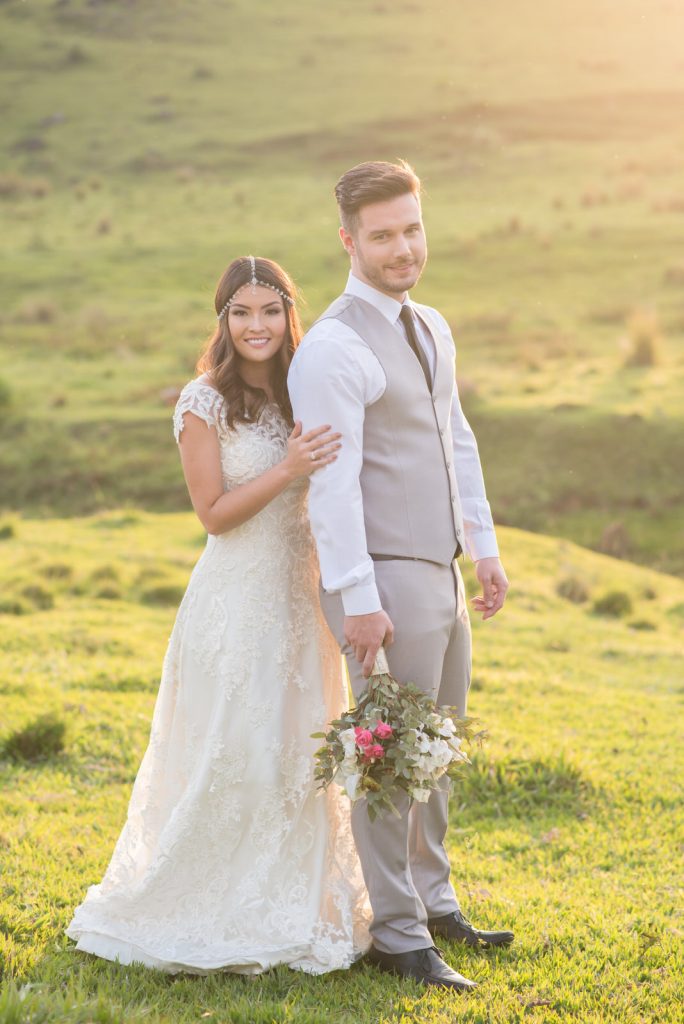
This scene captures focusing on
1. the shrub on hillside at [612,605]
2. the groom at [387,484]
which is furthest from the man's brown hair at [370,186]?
the shrub on hillside at [612,605]

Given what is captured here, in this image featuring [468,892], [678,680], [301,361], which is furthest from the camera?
[678,680]

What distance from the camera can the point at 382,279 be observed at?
410 centimetres

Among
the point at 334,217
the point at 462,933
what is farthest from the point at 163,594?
the point at 334,217

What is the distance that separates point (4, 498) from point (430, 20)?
43242mm

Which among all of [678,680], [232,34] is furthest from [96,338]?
[232,34]

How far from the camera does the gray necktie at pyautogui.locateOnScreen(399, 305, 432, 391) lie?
4250 mm

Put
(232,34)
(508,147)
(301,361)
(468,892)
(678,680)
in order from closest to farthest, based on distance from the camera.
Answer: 1. (301,361)
2. (468,892)
3. (678,680)
4. (508,147)
5. (232,34)

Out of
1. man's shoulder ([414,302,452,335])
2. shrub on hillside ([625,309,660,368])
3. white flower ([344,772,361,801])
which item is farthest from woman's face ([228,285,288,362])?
shrub on hillside ([625,309,660,368])

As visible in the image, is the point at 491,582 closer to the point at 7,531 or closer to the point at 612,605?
the point at 612,605

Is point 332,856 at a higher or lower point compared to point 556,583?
higher

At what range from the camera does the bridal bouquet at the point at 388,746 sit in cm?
386

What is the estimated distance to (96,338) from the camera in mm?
22672

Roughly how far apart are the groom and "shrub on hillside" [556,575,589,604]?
767 cm

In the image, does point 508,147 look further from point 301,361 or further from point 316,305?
point 301,361
